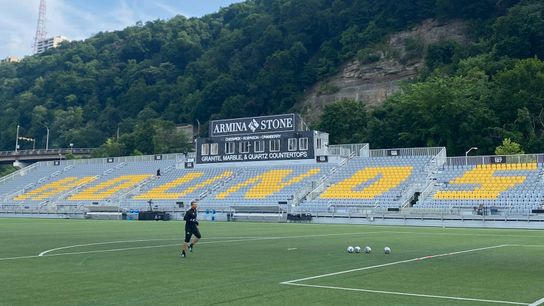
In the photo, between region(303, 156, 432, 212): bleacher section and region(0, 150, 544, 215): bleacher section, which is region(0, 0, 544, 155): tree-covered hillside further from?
region(0, 150, 544, 215): bleacher section

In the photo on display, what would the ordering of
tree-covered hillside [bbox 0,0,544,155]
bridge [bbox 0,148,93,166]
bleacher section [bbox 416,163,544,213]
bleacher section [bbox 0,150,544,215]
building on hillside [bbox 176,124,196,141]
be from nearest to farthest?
bleacher section [bbox 416,163,544,213]
bleacher section [bbox 0,150,544,215]
tree-covered hillside [bbox 0,0,544,155]
bridge [bbox 0,148,93,166]
building on hillside [bbox 176,124,196,141]

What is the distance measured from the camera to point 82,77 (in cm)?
16725

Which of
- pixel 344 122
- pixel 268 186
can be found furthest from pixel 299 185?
pixel 344 122

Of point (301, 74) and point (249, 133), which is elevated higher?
point (301, 74)

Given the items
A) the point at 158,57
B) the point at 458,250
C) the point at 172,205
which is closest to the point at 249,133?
the point at 172,205

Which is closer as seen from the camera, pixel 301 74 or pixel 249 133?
pixel 249 133

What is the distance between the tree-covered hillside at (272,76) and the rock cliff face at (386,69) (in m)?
2.99

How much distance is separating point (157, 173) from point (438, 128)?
38.3 meters

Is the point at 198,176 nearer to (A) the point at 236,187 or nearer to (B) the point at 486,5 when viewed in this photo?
(A) the point at 236,187

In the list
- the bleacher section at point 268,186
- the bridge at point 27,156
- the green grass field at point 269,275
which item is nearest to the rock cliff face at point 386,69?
the bleacher section at point 268,186

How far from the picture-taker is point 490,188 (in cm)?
4712

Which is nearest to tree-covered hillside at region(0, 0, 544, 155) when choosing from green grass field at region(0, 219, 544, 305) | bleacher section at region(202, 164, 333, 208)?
bleacher section at region(202, 164, 333, 208)

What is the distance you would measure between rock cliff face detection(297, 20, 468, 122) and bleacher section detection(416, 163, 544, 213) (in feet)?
185

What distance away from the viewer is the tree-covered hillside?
75.4 meters
